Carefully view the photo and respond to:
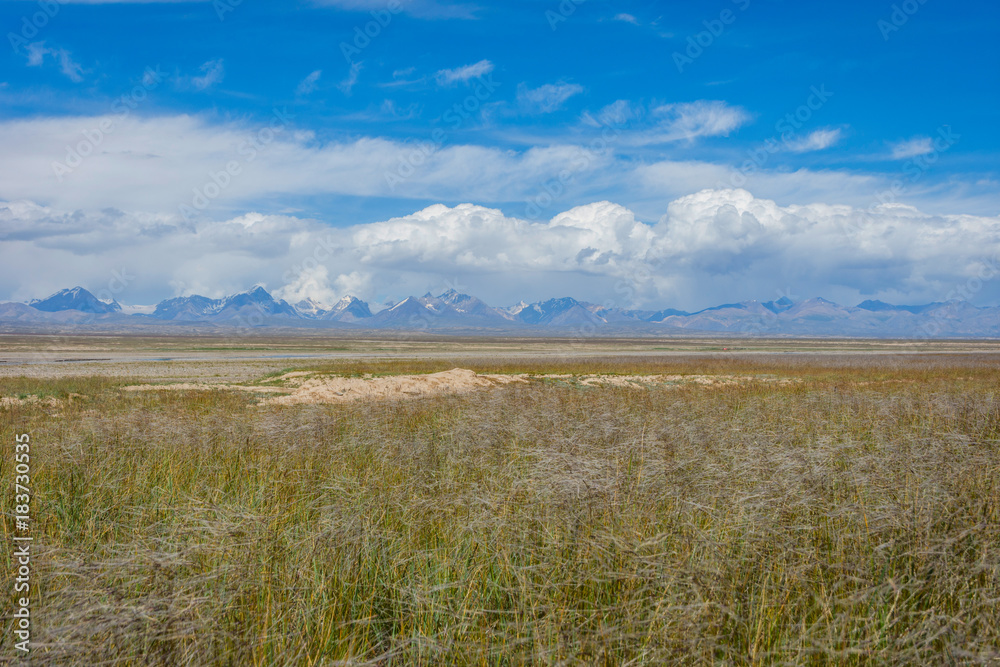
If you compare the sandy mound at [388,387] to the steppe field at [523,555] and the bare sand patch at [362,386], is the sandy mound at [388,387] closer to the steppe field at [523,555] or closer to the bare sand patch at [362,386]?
the bare sand patch at [362,386]

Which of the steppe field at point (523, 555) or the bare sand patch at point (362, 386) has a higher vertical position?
the steppe field at point (523, 555)

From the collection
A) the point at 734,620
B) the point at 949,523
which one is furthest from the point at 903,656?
the point at 949,523

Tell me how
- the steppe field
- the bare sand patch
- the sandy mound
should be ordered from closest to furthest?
1. the steppe field
2. the bare sand patch
3. the sandy mound

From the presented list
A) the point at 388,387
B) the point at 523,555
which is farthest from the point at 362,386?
the point at 523,555

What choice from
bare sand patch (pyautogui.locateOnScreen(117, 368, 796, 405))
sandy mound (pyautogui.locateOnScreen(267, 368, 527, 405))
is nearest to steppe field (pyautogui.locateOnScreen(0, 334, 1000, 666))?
bare sand patch (pyautogui.locateOnScreen(117, 368, 796, 405))

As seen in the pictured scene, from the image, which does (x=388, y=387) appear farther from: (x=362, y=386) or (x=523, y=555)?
(x=523, y=555)

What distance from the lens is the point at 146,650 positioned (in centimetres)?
306

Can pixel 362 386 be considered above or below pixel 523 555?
below

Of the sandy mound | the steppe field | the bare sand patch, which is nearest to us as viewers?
the steppe field

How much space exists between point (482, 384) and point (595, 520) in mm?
25163

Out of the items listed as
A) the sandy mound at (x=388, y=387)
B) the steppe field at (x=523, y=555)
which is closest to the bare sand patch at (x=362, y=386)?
the sandy mound at (x=388, y=387)

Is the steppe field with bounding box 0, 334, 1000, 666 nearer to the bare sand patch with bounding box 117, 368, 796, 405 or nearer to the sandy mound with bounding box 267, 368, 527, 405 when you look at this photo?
the bare sand patch with bounding box 117, 368, 796, 405

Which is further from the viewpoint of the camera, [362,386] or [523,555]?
[362,386]

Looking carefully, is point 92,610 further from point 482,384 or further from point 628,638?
point 482,384
